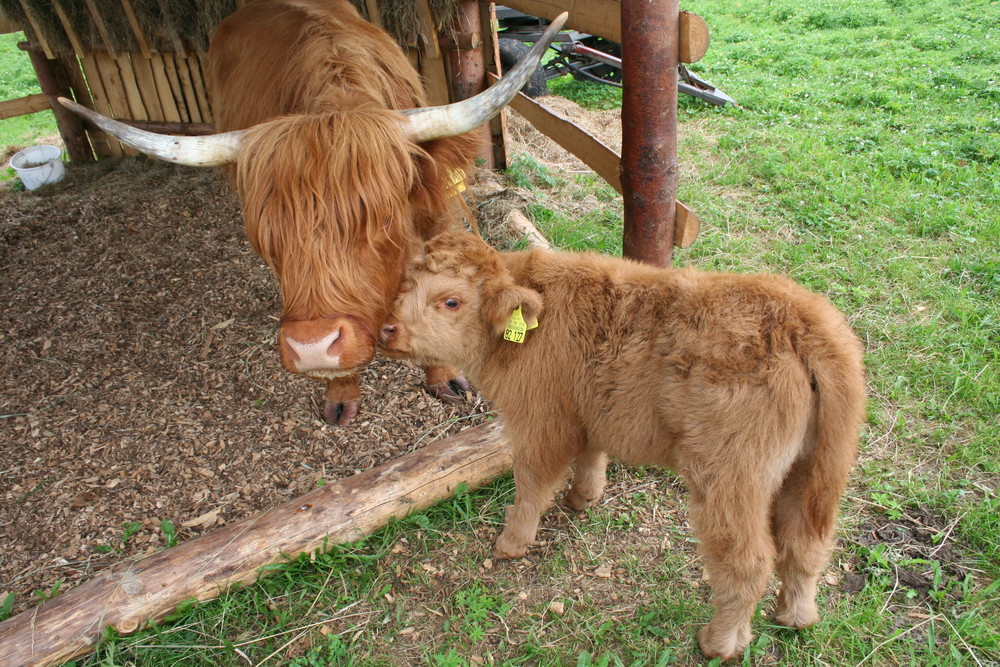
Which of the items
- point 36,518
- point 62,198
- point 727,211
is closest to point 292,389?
point 36,518

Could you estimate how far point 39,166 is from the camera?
302 inches

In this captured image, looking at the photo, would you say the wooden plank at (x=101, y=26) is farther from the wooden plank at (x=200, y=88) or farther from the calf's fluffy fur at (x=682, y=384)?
the calf's fluffy fur at (x=682, y=384)

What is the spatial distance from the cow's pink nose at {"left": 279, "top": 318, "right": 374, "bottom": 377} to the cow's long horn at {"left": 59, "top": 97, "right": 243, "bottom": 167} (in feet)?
3.10

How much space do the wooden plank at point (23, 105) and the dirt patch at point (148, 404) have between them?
2677 mm

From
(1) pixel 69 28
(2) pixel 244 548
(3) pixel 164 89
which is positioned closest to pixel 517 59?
(3) pixel 164 89

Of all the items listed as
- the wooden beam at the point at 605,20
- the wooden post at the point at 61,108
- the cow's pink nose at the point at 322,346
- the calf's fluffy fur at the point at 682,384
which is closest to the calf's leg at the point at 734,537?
the calf's fluffy fur at the point at 682,384

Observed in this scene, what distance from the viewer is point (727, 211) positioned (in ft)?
19.5

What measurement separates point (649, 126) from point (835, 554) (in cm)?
241

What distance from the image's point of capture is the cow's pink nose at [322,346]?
2818 millimetres

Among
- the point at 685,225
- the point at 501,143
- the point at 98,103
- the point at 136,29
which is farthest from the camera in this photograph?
the point at 98,103

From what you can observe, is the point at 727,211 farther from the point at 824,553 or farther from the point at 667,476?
the point at 824,553

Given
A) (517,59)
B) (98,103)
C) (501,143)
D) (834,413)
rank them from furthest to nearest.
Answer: (517,59), (98,103), (501,143), (834,413)

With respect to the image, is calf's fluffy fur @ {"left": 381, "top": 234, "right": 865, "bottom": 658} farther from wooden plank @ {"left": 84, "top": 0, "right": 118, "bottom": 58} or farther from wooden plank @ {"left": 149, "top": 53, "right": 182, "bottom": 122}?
wooden plank @ {"left": 84, "top": 0, "right": 118, "bottom": 58}

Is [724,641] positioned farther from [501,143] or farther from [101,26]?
[101,26]
